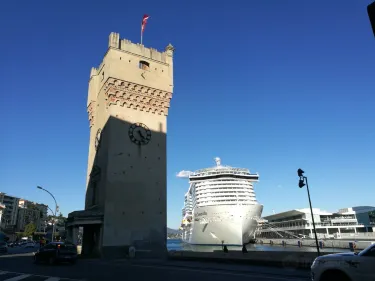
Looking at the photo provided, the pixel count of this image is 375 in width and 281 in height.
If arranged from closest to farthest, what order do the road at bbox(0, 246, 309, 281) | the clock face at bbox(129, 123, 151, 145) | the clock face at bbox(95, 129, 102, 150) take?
the road at bbox(0, 246, 309, 281) < the clock face at bbox(129, 123, 151, 145) < the clock face at bbox(95, 129, 102, 150)

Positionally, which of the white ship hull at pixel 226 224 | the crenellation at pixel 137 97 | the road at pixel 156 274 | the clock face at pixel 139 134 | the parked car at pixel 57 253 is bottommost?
the road at pixel 156 274

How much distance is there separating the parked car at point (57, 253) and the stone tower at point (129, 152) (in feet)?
19.1

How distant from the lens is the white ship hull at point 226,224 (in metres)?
64.2

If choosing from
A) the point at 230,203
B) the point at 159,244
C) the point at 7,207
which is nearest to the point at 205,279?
the point at 159,244

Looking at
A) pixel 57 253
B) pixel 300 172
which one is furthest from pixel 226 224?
pixel 57 253

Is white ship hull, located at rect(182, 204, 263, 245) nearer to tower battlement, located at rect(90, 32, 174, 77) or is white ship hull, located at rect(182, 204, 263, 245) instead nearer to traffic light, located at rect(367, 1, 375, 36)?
tower battlement, located at rect(90, 32, 174, 77)

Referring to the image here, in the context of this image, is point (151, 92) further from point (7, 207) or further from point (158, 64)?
point (7, 207)

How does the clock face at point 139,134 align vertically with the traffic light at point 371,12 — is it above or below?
above

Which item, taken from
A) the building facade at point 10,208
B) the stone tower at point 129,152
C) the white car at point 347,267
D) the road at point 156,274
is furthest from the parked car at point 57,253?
the building facade at point 10,208

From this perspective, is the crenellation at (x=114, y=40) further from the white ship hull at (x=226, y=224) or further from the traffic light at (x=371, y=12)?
the white ship hull at (x=226, y=224)

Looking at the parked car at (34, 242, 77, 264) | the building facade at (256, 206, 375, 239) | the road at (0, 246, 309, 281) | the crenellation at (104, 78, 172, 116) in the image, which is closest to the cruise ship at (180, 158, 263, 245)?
the building facade at (256, 206, 375, 239)

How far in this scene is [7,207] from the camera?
137000 millimetres

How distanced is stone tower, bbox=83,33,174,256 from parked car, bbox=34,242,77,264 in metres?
5.82

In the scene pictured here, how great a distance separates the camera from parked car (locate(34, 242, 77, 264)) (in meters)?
21.2
